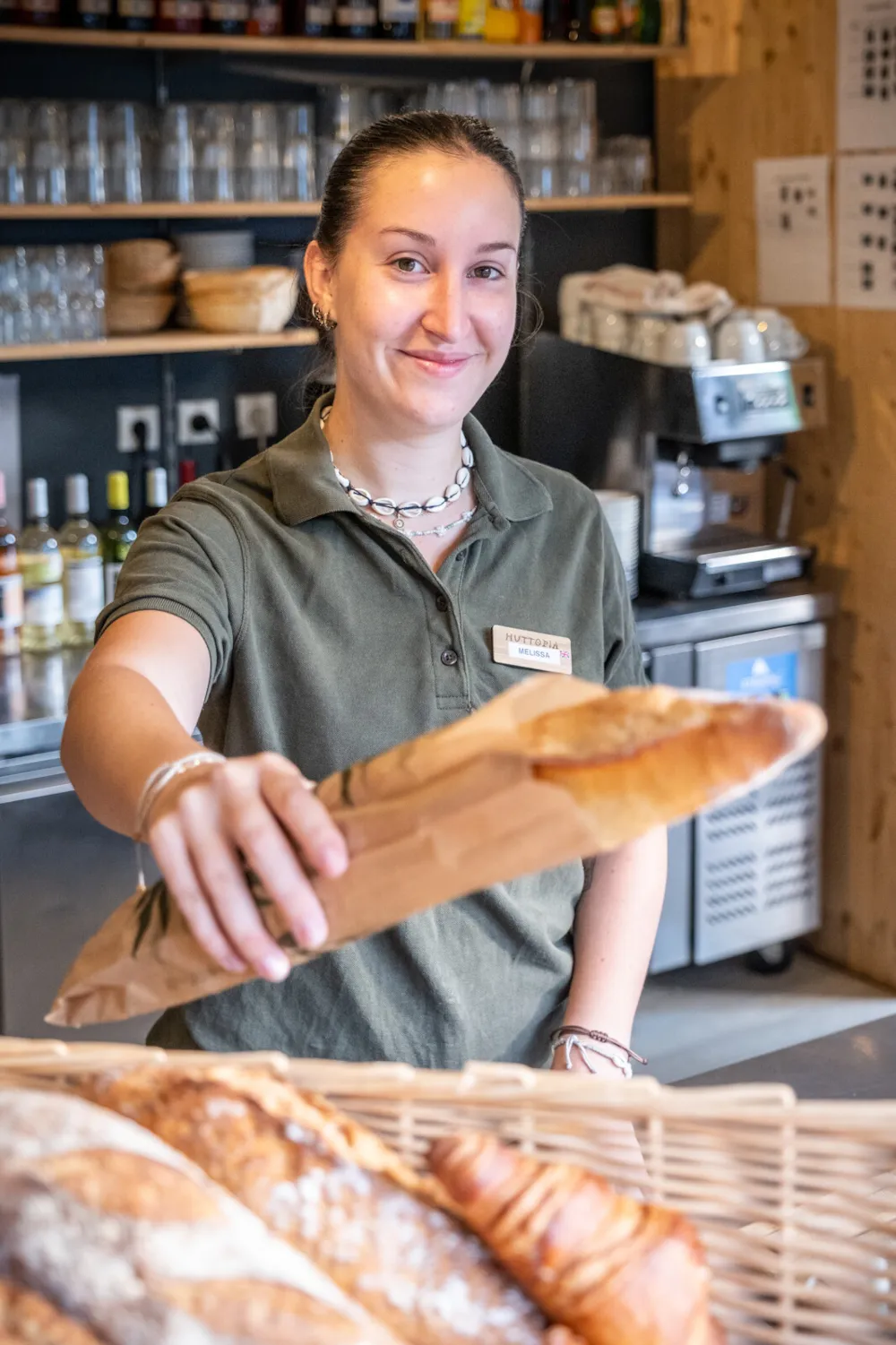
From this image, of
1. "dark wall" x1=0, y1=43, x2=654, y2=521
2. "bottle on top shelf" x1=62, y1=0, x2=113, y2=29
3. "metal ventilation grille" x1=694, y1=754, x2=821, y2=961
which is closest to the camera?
"bottle on top shelf" x1=62, y1=0, x2=113, y2=29

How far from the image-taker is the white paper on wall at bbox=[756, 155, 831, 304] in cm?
358

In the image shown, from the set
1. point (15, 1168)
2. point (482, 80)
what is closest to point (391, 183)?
point (15, 1168)

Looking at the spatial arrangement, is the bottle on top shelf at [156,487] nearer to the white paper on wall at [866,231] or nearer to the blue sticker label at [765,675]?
the blue sticker label at [765,675]

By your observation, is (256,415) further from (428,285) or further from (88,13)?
(428,285)

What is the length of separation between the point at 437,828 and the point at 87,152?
2.68m

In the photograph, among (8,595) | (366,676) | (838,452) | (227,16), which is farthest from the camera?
(838,452)

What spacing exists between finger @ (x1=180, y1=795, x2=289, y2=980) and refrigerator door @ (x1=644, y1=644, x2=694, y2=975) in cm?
265

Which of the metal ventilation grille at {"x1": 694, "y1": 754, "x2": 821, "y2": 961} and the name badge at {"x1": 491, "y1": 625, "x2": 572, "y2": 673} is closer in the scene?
the name badge at {"x1": 491, "y1": 625, "x2": 572, "y2": 673}

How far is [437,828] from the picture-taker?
2.17ft

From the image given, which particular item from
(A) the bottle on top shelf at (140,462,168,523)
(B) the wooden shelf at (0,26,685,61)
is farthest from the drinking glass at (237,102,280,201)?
(A) the bottle on top shelf at (140,462,168,523)

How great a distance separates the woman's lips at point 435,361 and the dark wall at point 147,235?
1.78 m

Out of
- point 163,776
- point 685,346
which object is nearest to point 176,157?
point 685,346

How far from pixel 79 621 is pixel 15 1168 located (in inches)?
96.5

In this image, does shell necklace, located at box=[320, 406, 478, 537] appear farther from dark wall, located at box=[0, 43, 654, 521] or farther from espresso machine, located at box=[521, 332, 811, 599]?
espresso machine, located at box=[521, 332, 811, 599]
